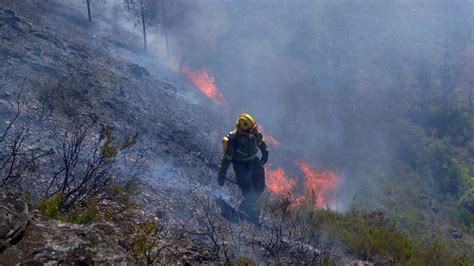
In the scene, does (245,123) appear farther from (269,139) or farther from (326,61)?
(326,61)

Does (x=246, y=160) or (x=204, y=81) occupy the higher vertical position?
(x=204, y=81)

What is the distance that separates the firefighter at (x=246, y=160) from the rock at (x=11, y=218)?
3.94m

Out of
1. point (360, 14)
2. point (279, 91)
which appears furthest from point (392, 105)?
point (360, 14)

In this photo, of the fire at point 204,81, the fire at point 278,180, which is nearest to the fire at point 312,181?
the fire at point 278,180

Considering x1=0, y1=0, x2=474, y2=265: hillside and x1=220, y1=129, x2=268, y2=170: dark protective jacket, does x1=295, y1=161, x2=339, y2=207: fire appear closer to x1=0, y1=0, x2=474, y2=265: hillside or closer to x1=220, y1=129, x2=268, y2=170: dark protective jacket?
x1=0, y1=0, x2=474, y2=265: hillside

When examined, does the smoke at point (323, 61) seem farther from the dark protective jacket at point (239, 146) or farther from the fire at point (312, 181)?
the dark protective jacket at point (239, 146)

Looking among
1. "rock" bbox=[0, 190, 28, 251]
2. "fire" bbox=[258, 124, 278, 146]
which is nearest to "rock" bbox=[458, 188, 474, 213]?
"fire" bbox=[258, 124, 278, 146]

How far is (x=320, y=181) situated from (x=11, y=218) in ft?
46.5

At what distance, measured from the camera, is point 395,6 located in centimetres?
3177

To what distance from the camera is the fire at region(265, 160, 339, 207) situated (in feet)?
45.2

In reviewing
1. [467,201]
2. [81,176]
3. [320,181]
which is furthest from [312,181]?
[81,176]

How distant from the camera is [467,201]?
14414 mm

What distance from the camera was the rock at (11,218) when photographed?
2875 millimetres

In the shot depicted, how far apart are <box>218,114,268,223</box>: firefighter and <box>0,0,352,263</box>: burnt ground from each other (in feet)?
1.56
